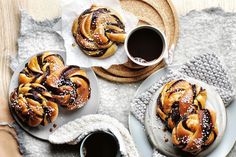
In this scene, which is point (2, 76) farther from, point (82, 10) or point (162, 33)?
point (162, 33)

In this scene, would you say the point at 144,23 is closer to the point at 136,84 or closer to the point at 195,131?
the point at 136,84

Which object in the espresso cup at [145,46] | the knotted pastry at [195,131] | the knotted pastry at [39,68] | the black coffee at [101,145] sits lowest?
the black coffee at [101,145]

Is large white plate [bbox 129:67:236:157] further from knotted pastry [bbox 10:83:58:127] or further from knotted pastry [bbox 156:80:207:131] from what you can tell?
knotted pastry [bbox 10:83:58:127]

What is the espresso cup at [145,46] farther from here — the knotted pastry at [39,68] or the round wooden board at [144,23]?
the knotted pastry at [39,68]

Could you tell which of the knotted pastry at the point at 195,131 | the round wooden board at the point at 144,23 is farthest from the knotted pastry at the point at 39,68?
the knotted pastry at the point at 195,131

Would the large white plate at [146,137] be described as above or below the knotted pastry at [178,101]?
below

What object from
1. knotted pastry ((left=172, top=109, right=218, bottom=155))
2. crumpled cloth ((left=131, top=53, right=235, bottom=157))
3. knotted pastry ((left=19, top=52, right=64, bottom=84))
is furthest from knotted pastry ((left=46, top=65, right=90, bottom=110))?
knotted pastry ((left=172, top=109, right=218, bottom=155))

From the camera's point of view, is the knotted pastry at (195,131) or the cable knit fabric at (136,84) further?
the cable knit fabric at (136,84)

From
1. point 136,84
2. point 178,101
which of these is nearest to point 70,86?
point 136,84
